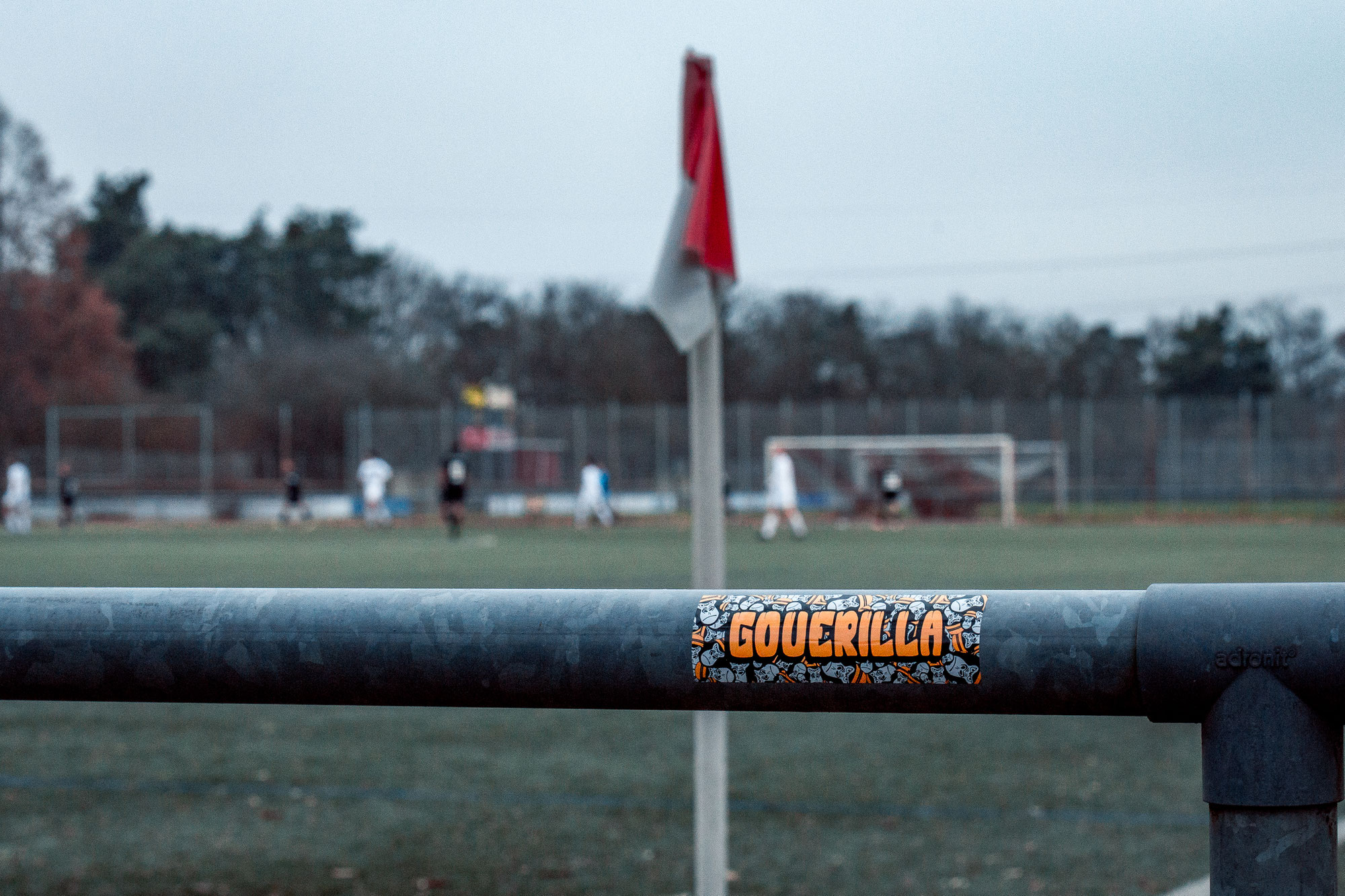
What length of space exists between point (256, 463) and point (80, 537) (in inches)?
509

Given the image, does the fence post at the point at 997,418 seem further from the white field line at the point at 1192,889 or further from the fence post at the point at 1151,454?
the white field line at the point at 1192,889

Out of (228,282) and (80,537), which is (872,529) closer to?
(80,537)

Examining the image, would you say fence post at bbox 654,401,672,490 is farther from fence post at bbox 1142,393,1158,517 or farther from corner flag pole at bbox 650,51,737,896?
corner flag pole at bbox 650,51,737,896

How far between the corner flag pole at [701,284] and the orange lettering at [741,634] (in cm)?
236

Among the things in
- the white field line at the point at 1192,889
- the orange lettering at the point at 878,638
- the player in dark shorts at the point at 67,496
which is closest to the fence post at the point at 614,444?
the player in dark shorts at the point at 67,496

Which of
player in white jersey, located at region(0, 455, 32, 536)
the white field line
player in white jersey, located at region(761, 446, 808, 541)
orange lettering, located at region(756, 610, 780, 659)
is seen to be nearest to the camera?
orange lettering, located at region(756, 610, 780, 659)

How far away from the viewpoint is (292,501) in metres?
38.2

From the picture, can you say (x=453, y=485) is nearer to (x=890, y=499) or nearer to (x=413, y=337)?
(x=890, y=499)

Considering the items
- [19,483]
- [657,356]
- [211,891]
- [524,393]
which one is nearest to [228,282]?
[524,393]

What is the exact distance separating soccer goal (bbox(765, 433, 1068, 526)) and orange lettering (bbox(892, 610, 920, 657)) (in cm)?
3838

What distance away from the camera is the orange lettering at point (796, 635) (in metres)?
1.04

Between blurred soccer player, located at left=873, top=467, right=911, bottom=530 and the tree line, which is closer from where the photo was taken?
blurred soccer player, located at left=873, top=467, right=911, bottom=530

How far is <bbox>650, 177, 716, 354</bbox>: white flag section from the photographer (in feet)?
11.8

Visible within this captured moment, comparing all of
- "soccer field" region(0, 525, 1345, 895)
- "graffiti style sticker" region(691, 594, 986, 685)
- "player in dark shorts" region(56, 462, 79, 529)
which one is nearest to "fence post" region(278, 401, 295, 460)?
"player in dark shorts" region(56, 462, 79, 529)
